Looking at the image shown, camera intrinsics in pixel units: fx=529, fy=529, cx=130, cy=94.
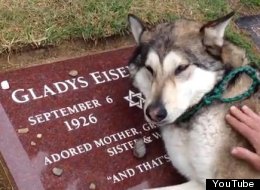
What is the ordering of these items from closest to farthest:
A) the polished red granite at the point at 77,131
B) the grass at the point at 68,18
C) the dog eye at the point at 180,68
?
the dog eye at the point at 180,68
the polished red granite at the point at 77,131
the grass at the point at 68,18

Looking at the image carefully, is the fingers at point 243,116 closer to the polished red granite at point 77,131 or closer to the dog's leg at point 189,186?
the dog's leg at point 189,186

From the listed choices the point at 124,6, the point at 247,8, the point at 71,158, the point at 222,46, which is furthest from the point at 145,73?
the point at 247,8

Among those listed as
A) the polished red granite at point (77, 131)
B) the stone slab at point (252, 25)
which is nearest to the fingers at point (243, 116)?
the polished red granite at point (77, 131)


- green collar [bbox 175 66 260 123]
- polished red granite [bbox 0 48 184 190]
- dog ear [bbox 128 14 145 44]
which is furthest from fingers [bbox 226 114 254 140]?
dog ear [bbox 128 14 145 44]

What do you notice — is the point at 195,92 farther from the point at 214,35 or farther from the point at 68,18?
the point at 68,18

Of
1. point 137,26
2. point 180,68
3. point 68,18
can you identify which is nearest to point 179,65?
point 180,68

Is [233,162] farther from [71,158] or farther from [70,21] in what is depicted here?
[70,21]

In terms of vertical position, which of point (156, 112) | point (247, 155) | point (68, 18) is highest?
point (156, 112)

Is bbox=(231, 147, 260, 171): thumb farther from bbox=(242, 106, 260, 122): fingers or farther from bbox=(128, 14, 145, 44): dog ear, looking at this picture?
bbox=(128, 14, 145, 44): dog ear
